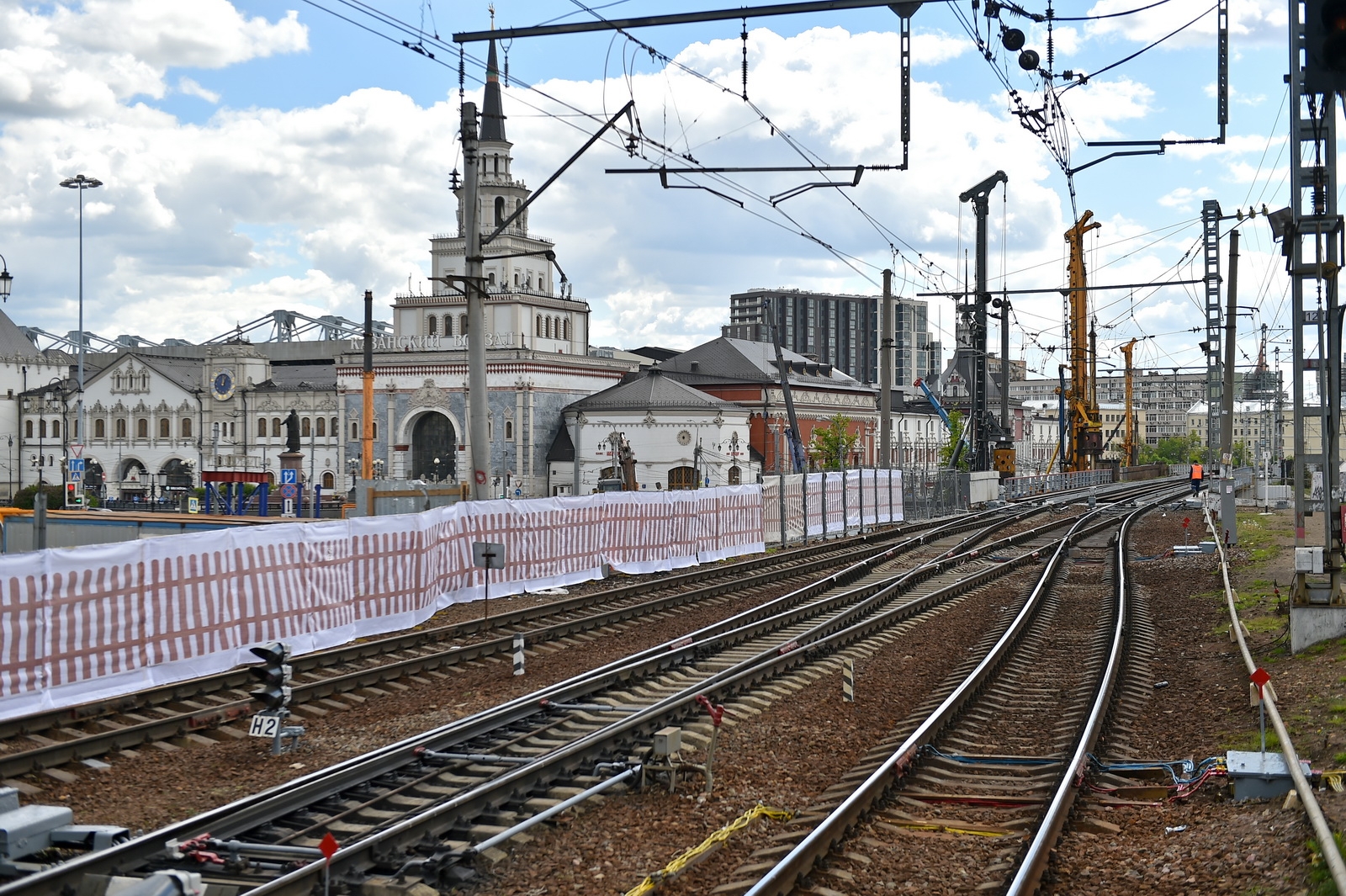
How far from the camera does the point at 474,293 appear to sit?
22250 millimetres

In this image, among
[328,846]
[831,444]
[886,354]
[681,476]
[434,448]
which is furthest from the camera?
[434,448]

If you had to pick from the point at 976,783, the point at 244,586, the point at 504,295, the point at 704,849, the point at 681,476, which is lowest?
the point at 976,783

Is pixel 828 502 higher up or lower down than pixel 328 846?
higher up

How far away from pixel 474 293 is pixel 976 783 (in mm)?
13895

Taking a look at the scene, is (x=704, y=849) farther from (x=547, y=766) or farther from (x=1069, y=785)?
(x=1069, y=785)

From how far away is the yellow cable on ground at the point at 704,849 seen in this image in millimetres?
8203

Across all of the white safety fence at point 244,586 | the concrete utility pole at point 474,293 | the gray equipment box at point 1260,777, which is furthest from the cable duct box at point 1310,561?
the white safety fence at point 244,586

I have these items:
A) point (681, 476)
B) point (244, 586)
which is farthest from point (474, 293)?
point (681, 476)

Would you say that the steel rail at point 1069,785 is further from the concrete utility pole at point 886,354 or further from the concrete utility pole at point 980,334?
the concrete utility pole at point 980,334

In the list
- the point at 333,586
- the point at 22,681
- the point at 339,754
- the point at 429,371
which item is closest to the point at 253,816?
the point at 339,754

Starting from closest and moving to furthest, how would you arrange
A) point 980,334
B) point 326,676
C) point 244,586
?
point 326,676, point 244,586, point 980,334

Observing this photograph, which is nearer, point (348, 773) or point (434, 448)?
point (348, 773)

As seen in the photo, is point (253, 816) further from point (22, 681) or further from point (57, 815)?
point (22, 681)

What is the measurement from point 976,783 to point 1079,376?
266ft
